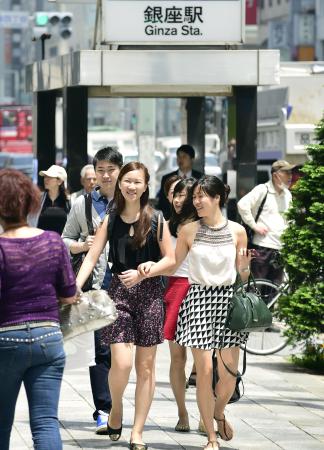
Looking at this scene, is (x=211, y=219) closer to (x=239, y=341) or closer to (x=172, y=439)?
(x=239, y=341)

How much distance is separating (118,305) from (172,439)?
1062mm

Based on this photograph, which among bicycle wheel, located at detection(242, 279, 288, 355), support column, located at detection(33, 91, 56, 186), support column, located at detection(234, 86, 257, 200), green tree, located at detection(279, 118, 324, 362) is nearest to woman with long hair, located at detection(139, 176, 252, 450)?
green tree, located at detection(279, 118, 324, 362)

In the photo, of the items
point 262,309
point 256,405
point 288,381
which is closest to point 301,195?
point 288,381

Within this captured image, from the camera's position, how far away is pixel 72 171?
603 inches

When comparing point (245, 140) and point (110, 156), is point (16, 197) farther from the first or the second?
point (245, 140)

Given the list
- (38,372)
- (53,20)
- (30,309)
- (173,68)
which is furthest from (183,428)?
(53,20)

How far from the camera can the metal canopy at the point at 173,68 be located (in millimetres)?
14508

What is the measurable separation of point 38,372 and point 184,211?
3102 millimetres

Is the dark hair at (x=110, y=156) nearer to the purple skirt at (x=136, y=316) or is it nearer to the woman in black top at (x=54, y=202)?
the purple skirt at (x=136, y=316)

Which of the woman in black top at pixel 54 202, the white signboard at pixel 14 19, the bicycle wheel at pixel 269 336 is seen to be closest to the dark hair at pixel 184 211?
the woman in black top at pixel 54 202

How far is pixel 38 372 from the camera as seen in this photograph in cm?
620

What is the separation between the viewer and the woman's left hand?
790cm

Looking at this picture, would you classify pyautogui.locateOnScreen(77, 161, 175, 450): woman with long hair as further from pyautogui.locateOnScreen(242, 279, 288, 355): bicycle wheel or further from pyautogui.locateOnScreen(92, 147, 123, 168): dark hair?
pyautogui.locateOnScreen(242, 279, 288, 355): bicycle wheel

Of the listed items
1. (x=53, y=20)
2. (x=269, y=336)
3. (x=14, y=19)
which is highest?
(x=14, y=19)
